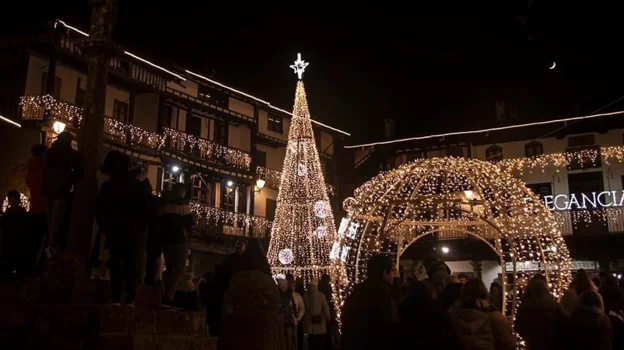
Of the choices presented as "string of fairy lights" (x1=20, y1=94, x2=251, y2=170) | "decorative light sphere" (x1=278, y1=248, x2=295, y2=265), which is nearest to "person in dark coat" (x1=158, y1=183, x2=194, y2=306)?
"string of fairy lights" (x1=20, y1=94, x2=251, y2=170)

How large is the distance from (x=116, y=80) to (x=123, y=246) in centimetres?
1979

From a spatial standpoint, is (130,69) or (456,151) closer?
(130,69)

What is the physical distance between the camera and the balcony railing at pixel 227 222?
27828 millimetres

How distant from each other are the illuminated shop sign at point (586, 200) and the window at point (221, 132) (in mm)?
16765

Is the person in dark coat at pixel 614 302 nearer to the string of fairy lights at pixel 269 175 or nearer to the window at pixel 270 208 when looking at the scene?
the string of fairy lights at pixel 269 175

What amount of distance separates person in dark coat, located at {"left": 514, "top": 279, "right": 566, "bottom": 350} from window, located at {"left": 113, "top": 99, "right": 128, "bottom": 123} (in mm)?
21700

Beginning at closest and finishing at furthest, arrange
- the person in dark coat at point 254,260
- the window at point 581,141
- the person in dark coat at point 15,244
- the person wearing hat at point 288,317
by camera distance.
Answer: the person in dark coat at point 254,260
the person in dark coat at point 15,244
the person wearing hat at point 288,317
the window at point 581,141

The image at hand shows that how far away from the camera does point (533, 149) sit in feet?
105

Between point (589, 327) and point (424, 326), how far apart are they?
9.55 feet

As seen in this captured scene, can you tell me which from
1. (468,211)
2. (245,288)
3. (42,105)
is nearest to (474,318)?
(245,288)

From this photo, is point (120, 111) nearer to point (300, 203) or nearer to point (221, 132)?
point (221, 132)

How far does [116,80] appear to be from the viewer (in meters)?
25.0

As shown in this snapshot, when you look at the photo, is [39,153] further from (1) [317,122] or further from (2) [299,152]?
(1) [317,122]

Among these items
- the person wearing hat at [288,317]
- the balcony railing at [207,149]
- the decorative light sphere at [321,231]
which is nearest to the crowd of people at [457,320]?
the person wearing hat at [288,317]
